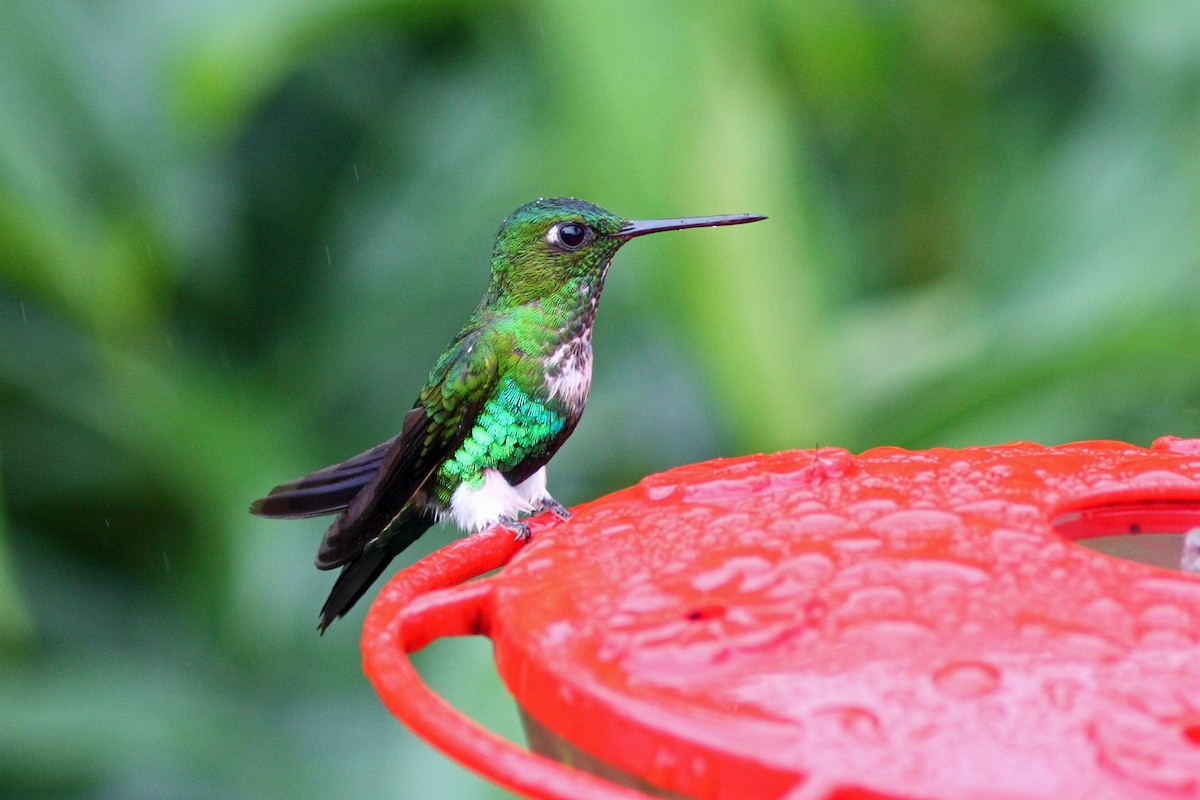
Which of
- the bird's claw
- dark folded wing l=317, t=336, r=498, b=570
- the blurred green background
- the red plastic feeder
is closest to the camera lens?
the red plastic feeder

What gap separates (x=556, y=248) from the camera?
2107mm

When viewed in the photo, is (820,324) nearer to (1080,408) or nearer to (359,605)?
(1080,408)

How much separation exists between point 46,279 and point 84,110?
0.39m

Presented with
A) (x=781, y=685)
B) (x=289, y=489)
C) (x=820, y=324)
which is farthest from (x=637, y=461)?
(x=781, y=685)

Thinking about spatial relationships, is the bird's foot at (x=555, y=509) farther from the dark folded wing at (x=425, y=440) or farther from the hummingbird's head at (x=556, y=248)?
the hummingbird's head at (x=556, y=248)

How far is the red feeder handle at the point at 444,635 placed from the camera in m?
0.87

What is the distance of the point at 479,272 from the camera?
3154 mm

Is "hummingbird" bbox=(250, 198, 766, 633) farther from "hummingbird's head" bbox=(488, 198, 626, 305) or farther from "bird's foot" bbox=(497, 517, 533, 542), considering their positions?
"bird's foot" bbox=(497, 517, 533, 542)

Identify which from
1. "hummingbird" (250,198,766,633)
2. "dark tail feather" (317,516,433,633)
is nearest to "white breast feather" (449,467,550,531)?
"hummingbird" (250,198,766,633)

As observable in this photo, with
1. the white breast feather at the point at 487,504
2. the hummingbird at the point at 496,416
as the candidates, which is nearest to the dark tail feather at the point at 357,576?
the hummingbird at the point at 496,416

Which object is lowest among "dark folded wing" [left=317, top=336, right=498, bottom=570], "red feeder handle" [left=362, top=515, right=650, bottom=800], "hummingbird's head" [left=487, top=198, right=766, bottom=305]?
"red feeder handle" [left=362, top=515, right=650, bottom=800]

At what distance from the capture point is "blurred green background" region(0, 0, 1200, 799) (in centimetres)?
219

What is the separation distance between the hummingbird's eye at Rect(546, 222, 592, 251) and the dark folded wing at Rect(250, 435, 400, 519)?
384 millimetres

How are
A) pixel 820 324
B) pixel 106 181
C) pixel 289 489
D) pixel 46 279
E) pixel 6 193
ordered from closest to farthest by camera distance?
1. pixel 289 489
2. pixel 820 324
3. pixel 6 193
4. pixel 46 279
5. pixel 106 181
